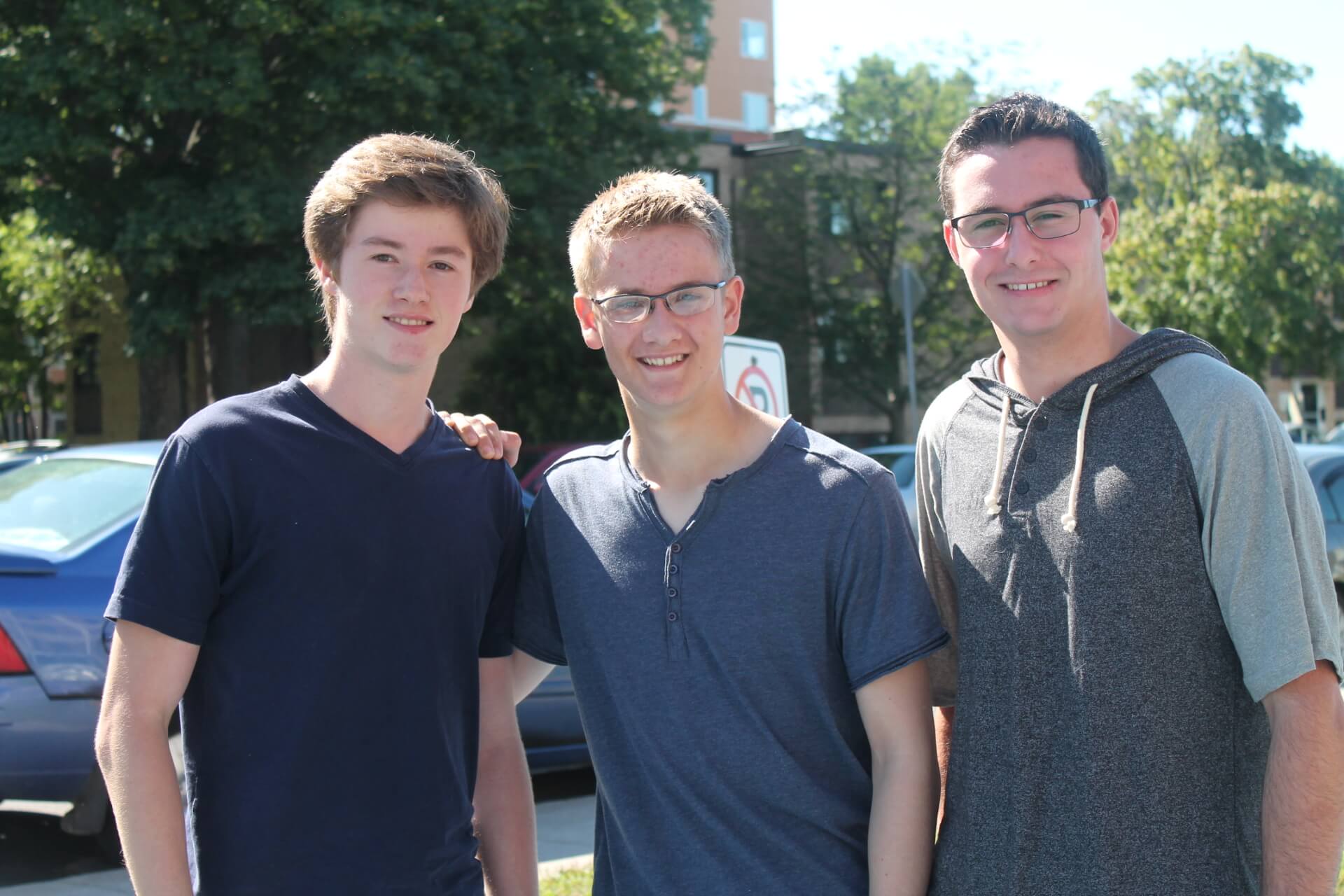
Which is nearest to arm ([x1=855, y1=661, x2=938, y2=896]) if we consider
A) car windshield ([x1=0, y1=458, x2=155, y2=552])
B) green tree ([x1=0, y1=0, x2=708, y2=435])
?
car windshield ([x1=0, y1=458, x2=155, y2=552])

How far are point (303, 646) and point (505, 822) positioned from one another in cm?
66

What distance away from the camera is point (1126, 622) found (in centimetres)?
219

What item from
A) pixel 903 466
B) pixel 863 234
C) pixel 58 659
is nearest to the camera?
pixel 58 659

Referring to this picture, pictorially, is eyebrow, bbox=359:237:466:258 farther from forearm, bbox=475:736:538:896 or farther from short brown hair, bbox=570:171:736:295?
forearm, bbox=475:736:538:896

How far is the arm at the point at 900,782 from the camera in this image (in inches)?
88.6

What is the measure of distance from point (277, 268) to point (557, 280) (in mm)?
4052

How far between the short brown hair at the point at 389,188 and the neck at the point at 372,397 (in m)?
0.17

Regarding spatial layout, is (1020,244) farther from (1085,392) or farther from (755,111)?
(755,111)

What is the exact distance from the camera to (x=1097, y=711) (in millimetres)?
2191

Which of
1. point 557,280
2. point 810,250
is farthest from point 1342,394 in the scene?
point 557,280

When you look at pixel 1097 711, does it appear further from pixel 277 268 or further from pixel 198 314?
pixel 198 314

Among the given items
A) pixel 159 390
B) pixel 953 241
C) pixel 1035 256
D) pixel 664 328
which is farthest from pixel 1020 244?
pixel 159 390

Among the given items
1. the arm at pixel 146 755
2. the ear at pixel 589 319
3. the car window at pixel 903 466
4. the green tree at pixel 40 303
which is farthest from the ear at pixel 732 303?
the green tree at pixel 40 303

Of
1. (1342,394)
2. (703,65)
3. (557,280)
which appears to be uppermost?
(703,65)
